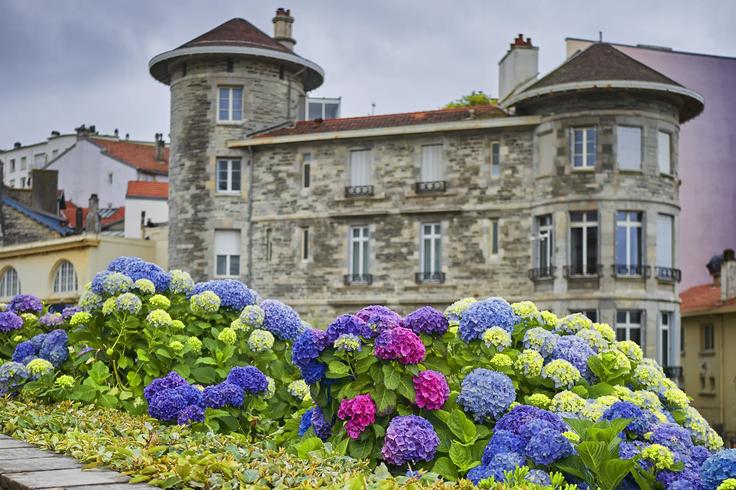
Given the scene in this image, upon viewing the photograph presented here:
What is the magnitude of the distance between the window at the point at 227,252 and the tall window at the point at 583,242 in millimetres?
11962

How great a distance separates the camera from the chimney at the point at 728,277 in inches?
1609

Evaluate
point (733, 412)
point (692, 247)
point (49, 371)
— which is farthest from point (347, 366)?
point (692, 247)

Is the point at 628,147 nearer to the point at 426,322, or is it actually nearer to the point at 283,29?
the point at 283,29

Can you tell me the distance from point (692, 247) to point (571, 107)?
15352mm

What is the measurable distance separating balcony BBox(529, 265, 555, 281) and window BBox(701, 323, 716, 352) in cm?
1013

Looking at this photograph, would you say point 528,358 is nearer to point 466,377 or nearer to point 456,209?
point 466,377

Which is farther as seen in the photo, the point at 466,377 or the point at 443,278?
the point at 443,278

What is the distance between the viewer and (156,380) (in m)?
10.4

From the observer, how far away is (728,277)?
41031mm

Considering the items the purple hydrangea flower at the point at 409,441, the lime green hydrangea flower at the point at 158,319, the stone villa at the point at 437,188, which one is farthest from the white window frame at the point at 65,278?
the purple hydrangea flower at the point at 409,441

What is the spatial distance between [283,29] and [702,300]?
61.4ft

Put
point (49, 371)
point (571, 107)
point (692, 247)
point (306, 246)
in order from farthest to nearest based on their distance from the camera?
point (692, 247)
point (306, 246)
point (571, 107)
point (49, 371)

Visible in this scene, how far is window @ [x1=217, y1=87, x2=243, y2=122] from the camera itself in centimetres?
4003

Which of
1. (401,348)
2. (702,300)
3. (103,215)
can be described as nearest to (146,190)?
(103,215)
